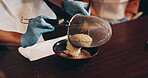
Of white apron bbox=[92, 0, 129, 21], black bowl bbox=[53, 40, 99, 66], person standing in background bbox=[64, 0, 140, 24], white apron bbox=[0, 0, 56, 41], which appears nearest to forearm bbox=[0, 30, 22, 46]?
white apron bbox=[0, 0, 56, 41]

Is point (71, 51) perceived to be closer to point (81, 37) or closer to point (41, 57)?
point (81, 37)

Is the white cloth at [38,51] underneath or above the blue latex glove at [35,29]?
underneath

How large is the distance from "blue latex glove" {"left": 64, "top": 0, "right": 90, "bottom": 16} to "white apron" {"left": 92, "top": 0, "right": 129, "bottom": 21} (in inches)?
43.4

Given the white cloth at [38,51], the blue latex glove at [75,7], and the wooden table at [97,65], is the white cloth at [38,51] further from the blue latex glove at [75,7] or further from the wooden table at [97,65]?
the blue latex glove at [75,7]

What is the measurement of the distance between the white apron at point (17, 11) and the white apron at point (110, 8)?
110 centimetres

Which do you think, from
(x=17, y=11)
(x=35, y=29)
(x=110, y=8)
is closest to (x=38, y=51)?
(x=35, y=29)

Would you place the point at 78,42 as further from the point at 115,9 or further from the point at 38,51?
the point at 115,9

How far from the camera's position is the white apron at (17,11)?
111 centimetres

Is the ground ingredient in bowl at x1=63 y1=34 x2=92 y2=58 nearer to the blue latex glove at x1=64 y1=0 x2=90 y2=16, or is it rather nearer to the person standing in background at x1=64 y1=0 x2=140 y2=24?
the blue latex glove at x1=64 y1=0 x2=90 y2=16

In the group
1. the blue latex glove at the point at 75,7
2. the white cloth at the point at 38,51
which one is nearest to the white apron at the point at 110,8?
the blue latex glove at the point at 75,7

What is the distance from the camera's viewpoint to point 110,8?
7.13 ft

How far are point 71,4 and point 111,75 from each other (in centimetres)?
64

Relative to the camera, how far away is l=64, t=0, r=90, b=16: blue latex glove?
1.01m

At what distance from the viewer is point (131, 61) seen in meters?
0.83
